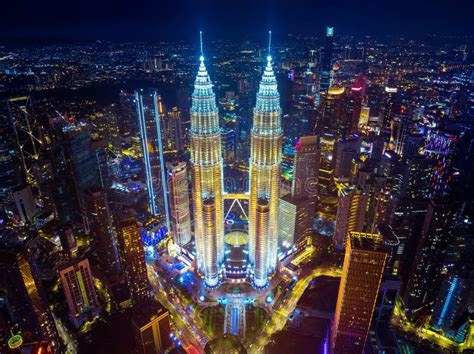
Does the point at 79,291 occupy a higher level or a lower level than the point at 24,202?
lower

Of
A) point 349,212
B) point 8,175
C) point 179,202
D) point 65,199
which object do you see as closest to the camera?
point 179,202

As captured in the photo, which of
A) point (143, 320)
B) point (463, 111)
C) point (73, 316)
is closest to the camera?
point (143, 320)

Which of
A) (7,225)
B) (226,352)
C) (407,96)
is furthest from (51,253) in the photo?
(407,96)

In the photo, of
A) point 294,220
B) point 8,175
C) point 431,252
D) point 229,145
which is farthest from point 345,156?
point 8,175

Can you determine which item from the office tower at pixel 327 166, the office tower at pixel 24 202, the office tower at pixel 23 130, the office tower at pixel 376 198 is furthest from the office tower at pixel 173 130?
the office tower at pixel 376 198

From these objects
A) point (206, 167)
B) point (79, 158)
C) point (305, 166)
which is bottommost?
point (305, 166)

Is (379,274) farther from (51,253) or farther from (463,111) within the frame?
(463,111)

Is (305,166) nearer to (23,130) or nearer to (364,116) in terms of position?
(364,116)
